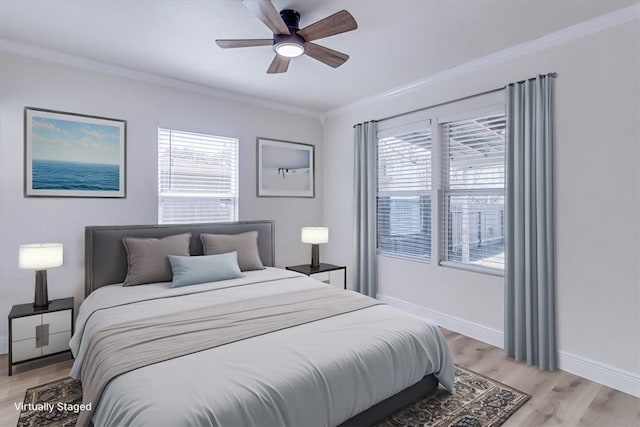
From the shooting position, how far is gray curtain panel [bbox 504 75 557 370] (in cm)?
272

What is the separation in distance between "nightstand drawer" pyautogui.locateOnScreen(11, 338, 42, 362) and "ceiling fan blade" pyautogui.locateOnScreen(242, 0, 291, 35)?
3010 mm

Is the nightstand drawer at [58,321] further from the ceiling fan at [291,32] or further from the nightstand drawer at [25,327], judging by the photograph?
the ceiling fan at [291,32]

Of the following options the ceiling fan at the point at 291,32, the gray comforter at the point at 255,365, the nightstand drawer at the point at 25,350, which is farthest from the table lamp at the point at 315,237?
the nightstand drawer at the point at 25,350

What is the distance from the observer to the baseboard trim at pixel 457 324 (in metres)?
3.17

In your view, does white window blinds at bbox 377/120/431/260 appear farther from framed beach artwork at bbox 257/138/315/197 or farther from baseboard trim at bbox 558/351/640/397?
baseboard trim at bbox 558/351/640/397

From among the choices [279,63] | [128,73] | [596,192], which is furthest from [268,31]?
[596,192]

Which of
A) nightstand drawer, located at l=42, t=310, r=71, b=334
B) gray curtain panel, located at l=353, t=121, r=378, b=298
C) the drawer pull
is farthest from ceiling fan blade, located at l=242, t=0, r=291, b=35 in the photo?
the drawer pull

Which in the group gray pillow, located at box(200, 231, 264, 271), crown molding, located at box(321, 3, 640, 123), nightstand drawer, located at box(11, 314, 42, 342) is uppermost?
crown molding, located at box(321, 3, 640, 123)

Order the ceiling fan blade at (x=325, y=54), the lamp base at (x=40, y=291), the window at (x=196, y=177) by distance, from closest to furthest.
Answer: the ceiling fan blade at (x=325, y=54) < the lamp base at (x=40, y=291) < the window at (x=196, y=177)

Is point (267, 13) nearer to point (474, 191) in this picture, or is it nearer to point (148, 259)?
point (148, 259)

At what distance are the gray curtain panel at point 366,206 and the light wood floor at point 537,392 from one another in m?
1.53

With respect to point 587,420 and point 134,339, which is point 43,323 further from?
point 587,420

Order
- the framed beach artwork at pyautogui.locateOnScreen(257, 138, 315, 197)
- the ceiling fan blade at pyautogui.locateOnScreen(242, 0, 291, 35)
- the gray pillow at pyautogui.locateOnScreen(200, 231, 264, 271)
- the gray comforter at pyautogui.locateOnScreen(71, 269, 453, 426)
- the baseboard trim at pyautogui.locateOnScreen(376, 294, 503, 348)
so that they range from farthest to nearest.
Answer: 1. the framed beach artwork at pyautogui.locateOnScreen(257, 138, 315, 197)
2. the gray pillow at pyautogui.locateOnScreen(200, 231, 264, 271)
3. the baseboard trim at pyautogui.locateOnScreen(376, 294, 503, 348)
4. the ceiling fan blade at pyautogui.locateOnScreen(242, 0, 291, 35)
5. the gray comforter at pyautogui.locateOnScreen(71, 269, 453, 426)

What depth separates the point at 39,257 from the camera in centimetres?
269
